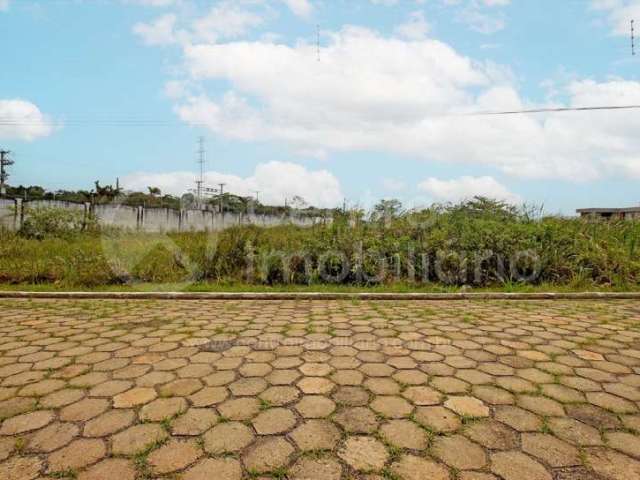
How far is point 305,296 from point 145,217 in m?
14.1

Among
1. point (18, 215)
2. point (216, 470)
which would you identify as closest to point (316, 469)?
point (216, 470)

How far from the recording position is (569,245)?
24.6 ft

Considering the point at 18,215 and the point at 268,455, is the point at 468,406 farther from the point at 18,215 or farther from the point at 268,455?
the point at 18,215

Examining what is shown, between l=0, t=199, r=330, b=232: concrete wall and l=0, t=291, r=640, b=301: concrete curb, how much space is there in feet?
9.30

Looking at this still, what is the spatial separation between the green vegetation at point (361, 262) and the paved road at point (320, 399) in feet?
8.25

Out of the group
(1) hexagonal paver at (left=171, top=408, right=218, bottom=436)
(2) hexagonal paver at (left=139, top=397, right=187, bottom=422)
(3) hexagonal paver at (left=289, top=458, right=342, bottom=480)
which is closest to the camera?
(3) hexagonal paver at (left=289, top=458, right=342, bottom=480)

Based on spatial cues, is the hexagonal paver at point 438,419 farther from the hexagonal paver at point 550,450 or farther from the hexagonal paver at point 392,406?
the hexagonal paver at point 550,450

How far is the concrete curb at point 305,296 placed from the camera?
5.83 m

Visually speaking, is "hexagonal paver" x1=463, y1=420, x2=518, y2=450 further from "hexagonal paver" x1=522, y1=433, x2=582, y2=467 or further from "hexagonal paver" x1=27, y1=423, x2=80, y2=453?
"hexagonal paver" x1=27, y1=423, x2=80, y2=453

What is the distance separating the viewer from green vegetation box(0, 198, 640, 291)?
6840mm

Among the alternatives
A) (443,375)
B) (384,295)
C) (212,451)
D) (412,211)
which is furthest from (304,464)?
(412,211)

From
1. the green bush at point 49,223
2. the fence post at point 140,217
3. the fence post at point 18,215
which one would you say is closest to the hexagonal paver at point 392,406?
the green bush at point 49,223

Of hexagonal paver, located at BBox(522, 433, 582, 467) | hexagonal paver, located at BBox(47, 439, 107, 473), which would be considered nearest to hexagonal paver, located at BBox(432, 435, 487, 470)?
hexagonal paver, located at BBox(522, 433, 582, 467)

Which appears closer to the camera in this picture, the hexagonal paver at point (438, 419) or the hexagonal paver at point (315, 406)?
the hexagonal paver at point (438, 419)
